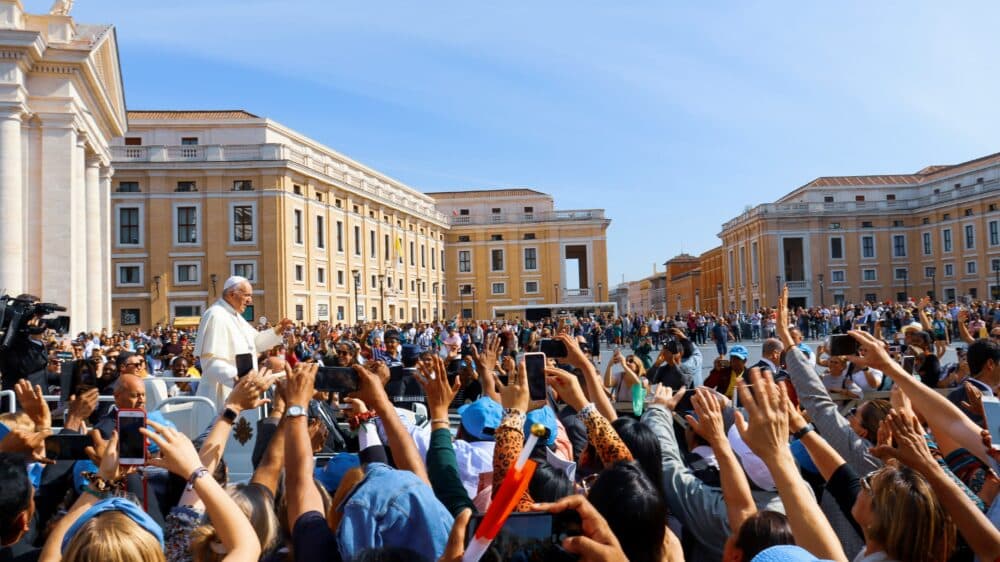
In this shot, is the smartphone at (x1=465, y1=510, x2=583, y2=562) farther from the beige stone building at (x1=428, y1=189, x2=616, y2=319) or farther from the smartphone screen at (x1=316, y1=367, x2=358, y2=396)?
the beige stone building at (x1=428, y1=189, x2=616, y2=319)

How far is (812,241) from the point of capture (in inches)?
2714

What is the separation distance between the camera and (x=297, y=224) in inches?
1815

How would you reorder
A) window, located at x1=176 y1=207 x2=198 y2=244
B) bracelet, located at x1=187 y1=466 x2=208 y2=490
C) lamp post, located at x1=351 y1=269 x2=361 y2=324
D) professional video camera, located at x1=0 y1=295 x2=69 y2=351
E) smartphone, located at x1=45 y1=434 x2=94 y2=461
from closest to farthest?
bracelet, located at x1=187 y1=466 x2=208 y2=490 → smartphone, located at x1=45 y1=434 x2=94 y2=461 → professional video camera, located at x1=0 y1=295 x2=69 y2=351 → window, located at x1=176 y1=207 x2=198 y2=244 → lamp post, located at x1=351 y1=269 x2=361 y2=324

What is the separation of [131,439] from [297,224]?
44572mm

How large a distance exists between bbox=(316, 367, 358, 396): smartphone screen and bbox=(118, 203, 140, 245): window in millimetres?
44596

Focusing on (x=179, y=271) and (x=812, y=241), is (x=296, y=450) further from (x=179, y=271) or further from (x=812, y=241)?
(x=812, y=241)

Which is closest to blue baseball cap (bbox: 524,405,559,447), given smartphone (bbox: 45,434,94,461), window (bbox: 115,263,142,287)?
smartphone (bbox: 45,434,94,461)

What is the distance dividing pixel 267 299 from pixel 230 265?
2900mm

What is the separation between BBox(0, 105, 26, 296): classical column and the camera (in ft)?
77.0

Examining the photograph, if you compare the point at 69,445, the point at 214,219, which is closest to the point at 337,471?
the point at 69,445

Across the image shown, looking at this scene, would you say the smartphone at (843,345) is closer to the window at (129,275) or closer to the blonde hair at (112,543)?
the blonde hair at (112,543)

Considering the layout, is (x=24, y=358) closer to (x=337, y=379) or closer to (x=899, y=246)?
(x=337, y=379)

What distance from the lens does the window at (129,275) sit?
4322 centimetres

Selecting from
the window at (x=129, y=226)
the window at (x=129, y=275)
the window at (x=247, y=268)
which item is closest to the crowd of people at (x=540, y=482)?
the window at (x=247, y=268)
